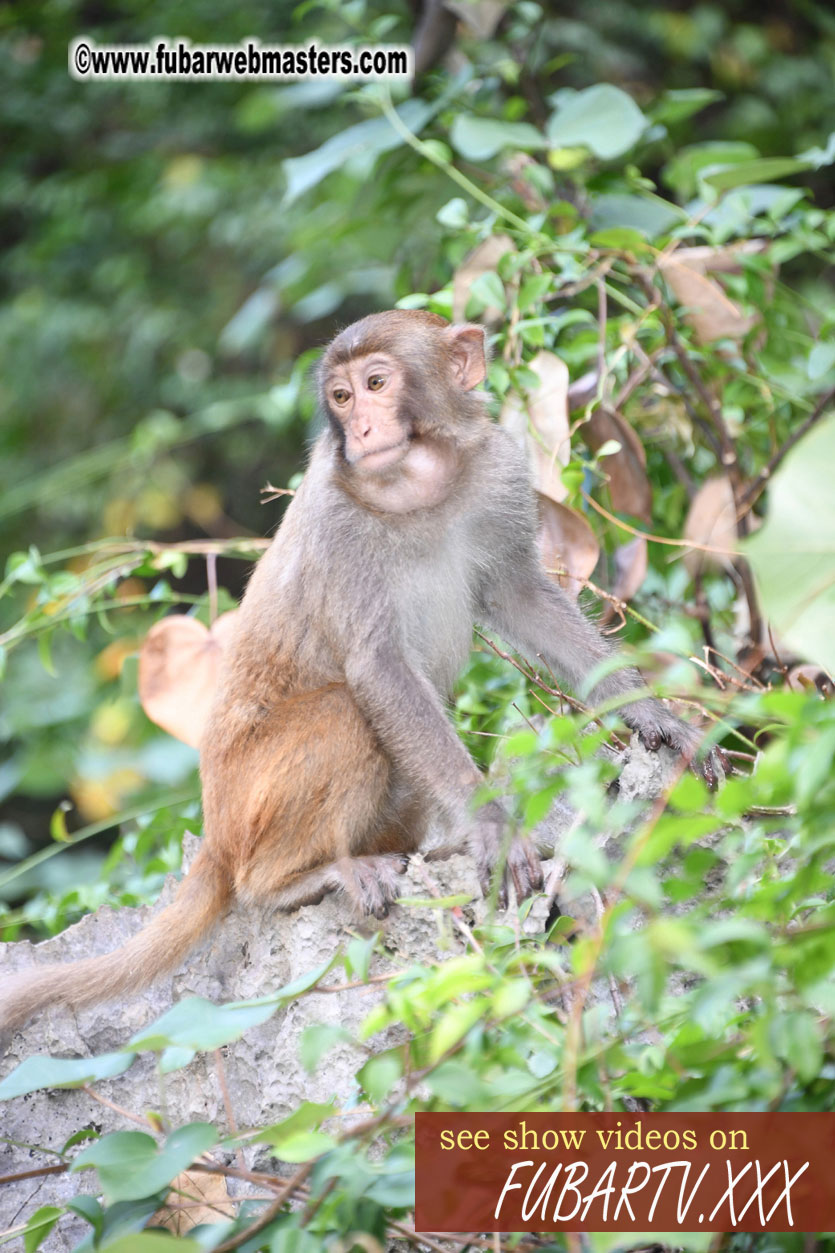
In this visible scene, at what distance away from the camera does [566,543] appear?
366 cm

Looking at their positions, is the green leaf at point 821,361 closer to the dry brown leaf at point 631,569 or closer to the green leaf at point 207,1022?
the dry brown leaf at point 631,569

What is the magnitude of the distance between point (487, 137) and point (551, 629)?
66.4 inches

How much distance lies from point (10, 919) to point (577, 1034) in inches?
106

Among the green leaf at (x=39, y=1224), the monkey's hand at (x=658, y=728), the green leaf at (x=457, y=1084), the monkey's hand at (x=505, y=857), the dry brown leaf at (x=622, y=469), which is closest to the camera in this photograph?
the green leaf at (x=457, y=1084)

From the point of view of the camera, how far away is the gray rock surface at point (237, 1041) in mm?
2682

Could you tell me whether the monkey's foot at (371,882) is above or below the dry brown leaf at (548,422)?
below

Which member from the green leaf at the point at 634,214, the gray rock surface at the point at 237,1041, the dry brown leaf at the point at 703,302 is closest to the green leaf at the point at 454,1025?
the gray rock surface at the point at 237,1041

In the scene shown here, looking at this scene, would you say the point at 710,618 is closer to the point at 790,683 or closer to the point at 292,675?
the point at 790,683

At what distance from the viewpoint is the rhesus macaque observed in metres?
3.22

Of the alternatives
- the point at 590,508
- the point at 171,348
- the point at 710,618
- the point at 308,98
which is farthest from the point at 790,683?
the point at 171,348

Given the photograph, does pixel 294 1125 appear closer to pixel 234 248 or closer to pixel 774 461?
pixel 774 461

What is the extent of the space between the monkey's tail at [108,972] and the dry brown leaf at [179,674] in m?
0.95

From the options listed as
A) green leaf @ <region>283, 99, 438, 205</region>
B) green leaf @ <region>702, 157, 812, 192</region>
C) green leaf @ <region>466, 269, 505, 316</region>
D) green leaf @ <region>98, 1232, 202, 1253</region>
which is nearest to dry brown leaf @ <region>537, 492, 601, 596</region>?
green leaf @ <region>466, 269, 505, 316</region>

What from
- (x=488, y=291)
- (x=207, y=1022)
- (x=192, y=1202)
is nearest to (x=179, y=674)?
(x=488, y=291)
